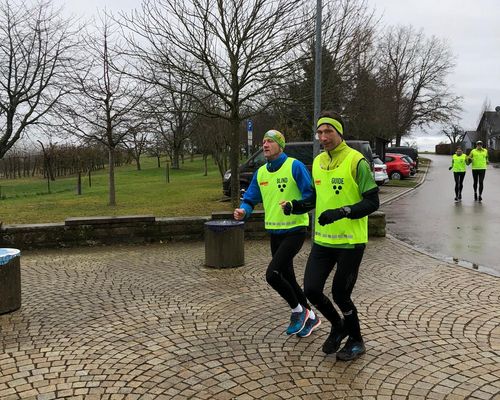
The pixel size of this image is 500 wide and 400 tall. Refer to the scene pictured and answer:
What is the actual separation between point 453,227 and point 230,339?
821 centimetres

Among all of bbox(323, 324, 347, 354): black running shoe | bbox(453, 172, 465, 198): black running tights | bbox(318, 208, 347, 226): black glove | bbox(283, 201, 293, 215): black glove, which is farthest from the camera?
bbox(453, 172, 465, 198): black running tights

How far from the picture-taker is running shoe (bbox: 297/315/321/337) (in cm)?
438

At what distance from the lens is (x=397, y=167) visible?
1171 inches

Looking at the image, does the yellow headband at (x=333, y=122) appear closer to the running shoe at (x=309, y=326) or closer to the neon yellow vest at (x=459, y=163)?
the running shoe at (x=309, y=326)

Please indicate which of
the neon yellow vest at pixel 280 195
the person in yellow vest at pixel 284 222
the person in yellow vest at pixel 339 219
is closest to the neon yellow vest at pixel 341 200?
the person in yellow vest at pixel 339 219

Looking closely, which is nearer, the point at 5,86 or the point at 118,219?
the point at 118,219

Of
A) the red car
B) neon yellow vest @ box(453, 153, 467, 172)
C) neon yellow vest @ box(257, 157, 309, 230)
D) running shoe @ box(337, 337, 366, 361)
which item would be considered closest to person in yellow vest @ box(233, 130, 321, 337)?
neon yellow vest @ box(257, 157, 309, 230)

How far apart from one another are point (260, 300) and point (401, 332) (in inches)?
65.1

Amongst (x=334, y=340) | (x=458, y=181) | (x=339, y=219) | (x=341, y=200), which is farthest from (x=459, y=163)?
(x=339, y=219)

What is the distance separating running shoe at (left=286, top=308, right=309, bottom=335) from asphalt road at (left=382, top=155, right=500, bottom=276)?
366 cm

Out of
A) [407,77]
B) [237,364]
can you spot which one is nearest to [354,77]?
[237,364]

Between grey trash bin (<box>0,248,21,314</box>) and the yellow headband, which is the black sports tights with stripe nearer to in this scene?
the yellow headband

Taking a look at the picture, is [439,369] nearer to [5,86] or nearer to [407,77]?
[5,86]

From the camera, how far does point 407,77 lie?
6238 cm
